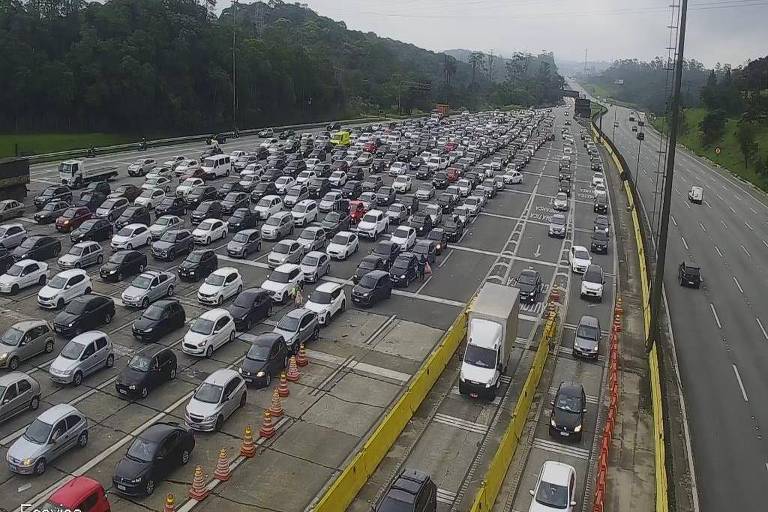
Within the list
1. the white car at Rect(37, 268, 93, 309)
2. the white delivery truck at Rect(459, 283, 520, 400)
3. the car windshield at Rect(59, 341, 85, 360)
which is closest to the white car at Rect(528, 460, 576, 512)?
the white delivery truck at Rect(459, 283, 520, 400)

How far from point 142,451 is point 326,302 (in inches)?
556

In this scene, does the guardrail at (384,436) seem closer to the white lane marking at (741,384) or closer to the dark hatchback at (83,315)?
the white lane marking at (741,384)

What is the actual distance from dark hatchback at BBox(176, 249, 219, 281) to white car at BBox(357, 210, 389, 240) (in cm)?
1237

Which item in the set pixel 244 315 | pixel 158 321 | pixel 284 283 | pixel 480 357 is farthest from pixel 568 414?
pixel 158 321

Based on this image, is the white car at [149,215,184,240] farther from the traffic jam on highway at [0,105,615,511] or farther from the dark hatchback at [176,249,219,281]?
the dark hatchback at [176,249,219,281]

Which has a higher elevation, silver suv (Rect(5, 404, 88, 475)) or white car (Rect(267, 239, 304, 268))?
white car (Rect(267, 239, 304, 268))

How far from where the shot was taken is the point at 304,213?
4919 cm

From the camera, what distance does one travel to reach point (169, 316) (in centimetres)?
2936

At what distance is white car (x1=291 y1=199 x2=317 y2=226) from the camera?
48.8 meters

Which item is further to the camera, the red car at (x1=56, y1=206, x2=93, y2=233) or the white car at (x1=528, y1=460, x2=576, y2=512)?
the red car at (x1=56, y1=206, x2=93, y2=233)

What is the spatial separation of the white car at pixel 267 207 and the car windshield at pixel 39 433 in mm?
30300

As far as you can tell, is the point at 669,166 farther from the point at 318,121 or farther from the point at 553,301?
the point at 318,121

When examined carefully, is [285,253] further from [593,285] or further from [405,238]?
[593,285]

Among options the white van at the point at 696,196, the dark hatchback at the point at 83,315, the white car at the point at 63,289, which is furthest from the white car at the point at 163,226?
the white van at the point at 696,196
